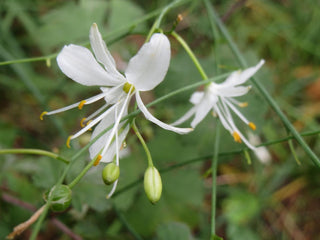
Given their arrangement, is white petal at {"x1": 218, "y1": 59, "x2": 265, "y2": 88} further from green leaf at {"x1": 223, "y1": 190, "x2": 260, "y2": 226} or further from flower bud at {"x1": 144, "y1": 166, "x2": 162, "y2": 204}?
green leaf at {"x1": 223, "y1": 190, "x2": 260, "y2": 226}

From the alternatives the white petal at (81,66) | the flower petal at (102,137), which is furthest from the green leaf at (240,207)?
the white petal at (81,66)

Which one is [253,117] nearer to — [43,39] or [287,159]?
[287,159]

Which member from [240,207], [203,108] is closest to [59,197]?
[203,108]

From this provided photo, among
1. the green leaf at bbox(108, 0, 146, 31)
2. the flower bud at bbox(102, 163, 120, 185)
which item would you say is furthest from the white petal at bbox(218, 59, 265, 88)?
the green leaf at bbox(108, 0, 146, 31)

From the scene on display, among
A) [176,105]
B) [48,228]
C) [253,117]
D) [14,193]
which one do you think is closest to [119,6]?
[176,105]

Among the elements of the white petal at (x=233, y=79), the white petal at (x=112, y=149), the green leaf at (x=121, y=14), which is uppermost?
the green leaf at (x=121, y=14)

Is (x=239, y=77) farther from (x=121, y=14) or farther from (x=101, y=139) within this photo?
(x=121, y=14)

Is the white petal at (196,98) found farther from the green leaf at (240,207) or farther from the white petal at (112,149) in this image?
the green leaf at (240,207)
